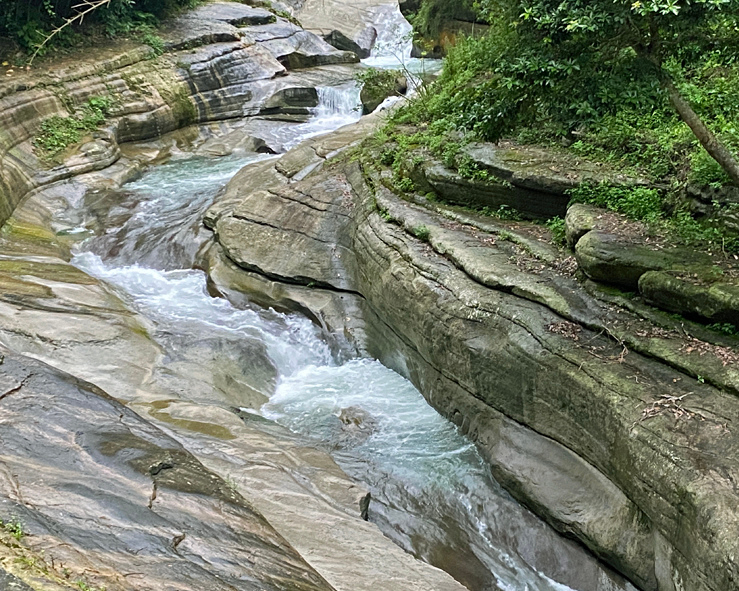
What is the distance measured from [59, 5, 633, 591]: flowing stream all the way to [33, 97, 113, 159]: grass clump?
1.86m

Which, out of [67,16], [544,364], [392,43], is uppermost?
[392,43]

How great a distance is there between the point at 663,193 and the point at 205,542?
556cm

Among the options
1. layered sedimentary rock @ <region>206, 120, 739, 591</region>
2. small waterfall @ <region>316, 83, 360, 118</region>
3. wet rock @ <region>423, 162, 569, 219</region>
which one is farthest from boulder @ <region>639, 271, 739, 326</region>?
small waterfall @ <region>316, 83, 360, 118</region>

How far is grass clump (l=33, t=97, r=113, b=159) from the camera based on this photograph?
42.8 ft

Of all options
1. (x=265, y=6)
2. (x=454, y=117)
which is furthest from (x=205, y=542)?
(x=265, y=6)

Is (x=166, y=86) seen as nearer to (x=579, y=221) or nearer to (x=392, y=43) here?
(x=392, y=43)

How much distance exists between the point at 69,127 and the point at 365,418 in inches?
422

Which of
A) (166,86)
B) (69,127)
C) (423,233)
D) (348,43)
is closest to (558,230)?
(423,233)

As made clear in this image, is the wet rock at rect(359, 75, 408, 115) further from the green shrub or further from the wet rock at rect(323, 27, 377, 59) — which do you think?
the green shrub

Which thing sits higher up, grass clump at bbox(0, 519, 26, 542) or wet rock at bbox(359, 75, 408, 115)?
wet rock at bbox(359, 75, 408, 115)

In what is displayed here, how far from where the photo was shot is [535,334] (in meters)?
5.72

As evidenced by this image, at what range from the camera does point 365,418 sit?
6.95m

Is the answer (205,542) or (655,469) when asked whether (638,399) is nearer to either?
(655,469)

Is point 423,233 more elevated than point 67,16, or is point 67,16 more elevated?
point 67,16
